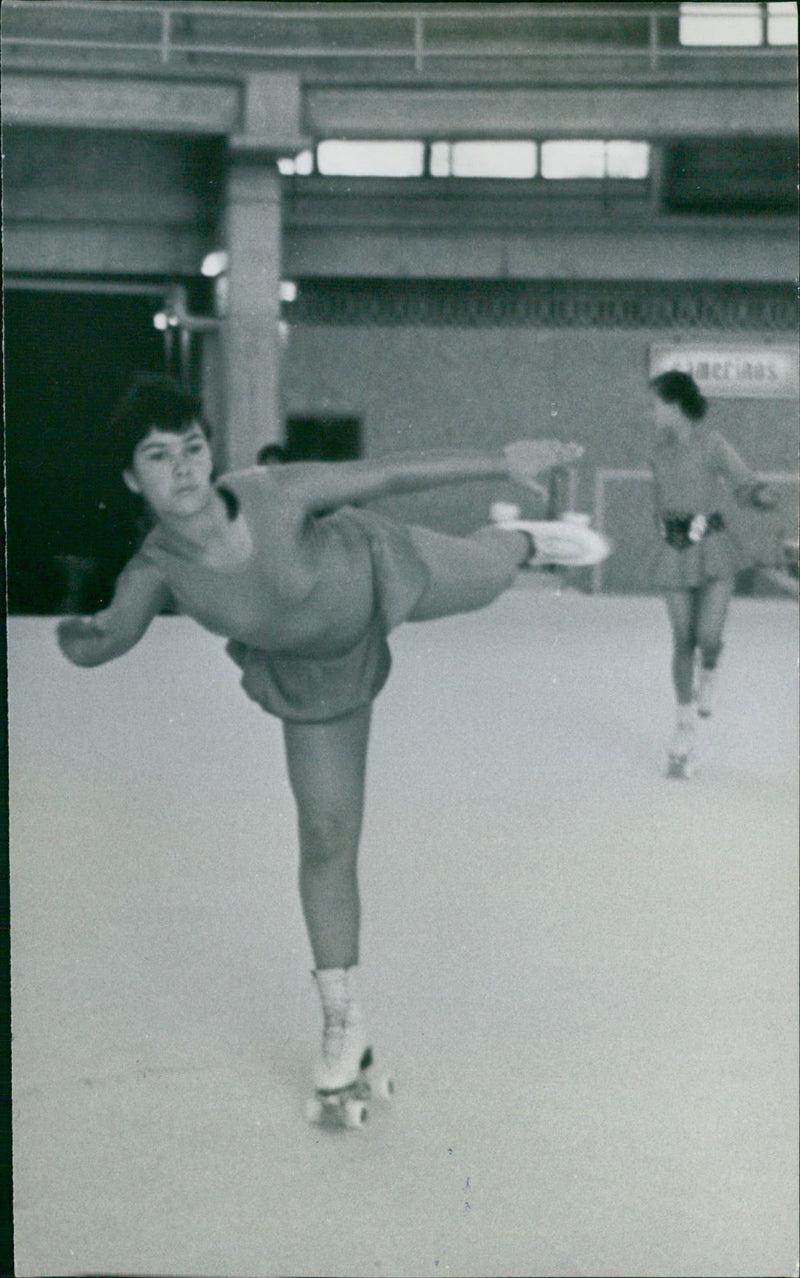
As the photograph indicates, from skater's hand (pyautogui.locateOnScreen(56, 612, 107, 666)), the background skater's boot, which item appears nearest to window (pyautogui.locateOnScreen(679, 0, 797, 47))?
skater's hand (pyautogui.locateOnScreen(56, 612, 107, 666))

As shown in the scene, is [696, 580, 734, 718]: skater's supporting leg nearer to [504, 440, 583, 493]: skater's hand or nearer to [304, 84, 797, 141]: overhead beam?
[504, 440, 583, 493]: skater's hand

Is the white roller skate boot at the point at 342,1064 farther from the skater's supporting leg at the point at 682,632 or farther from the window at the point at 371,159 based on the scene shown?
the window at the point at 371,159

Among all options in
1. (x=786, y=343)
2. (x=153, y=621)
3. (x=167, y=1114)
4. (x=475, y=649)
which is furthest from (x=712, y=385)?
(x=167, y=1114)

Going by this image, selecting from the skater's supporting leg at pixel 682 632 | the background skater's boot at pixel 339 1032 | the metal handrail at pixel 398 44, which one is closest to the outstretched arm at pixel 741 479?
the skater's supporting leg at pixel 682 632

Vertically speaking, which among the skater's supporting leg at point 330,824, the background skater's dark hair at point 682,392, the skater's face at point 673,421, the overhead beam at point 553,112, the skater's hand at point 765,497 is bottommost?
the skater's supporting leg at point 330,824

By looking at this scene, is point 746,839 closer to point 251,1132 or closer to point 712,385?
point 712,385

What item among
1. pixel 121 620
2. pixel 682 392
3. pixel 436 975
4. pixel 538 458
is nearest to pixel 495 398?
pixel 538 458
